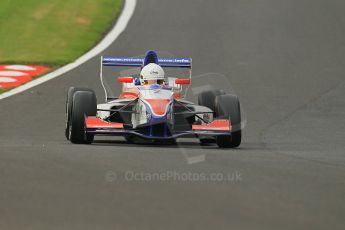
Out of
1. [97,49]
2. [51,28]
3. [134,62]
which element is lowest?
[97,49]

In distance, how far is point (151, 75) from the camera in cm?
1457

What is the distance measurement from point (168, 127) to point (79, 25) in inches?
636

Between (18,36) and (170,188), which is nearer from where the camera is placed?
(170,188)

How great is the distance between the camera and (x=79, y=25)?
29.3 m

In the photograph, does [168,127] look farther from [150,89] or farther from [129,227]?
[129,227]

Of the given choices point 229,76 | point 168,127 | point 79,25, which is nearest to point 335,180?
point 168,127

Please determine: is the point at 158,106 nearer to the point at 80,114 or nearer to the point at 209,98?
the point at 80,114

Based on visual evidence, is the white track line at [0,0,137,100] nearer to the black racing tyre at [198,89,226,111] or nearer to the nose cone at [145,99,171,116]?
the black racing tyre at [198,89,226,111]

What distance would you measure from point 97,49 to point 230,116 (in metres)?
13.2

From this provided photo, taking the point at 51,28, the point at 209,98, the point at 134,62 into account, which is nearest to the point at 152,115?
the point at 209,98

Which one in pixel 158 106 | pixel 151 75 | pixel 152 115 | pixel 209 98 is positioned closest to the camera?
pixel 152 115

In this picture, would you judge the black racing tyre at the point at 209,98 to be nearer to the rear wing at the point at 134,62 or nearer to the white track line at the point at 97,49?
the rear wing at the point at 134,62

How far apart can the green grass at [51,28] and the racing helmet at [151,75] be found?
32.9ft

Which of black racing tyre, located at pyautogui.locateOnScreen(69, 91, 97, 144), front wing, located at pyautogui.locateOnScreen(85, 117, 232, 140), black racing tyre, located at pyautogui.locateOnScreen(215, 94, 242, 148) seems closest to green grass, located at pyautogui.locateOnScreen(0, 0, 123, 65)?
black racing tyre, located at pyautogui.locateOnScreen(69, 91, 97, 144)
